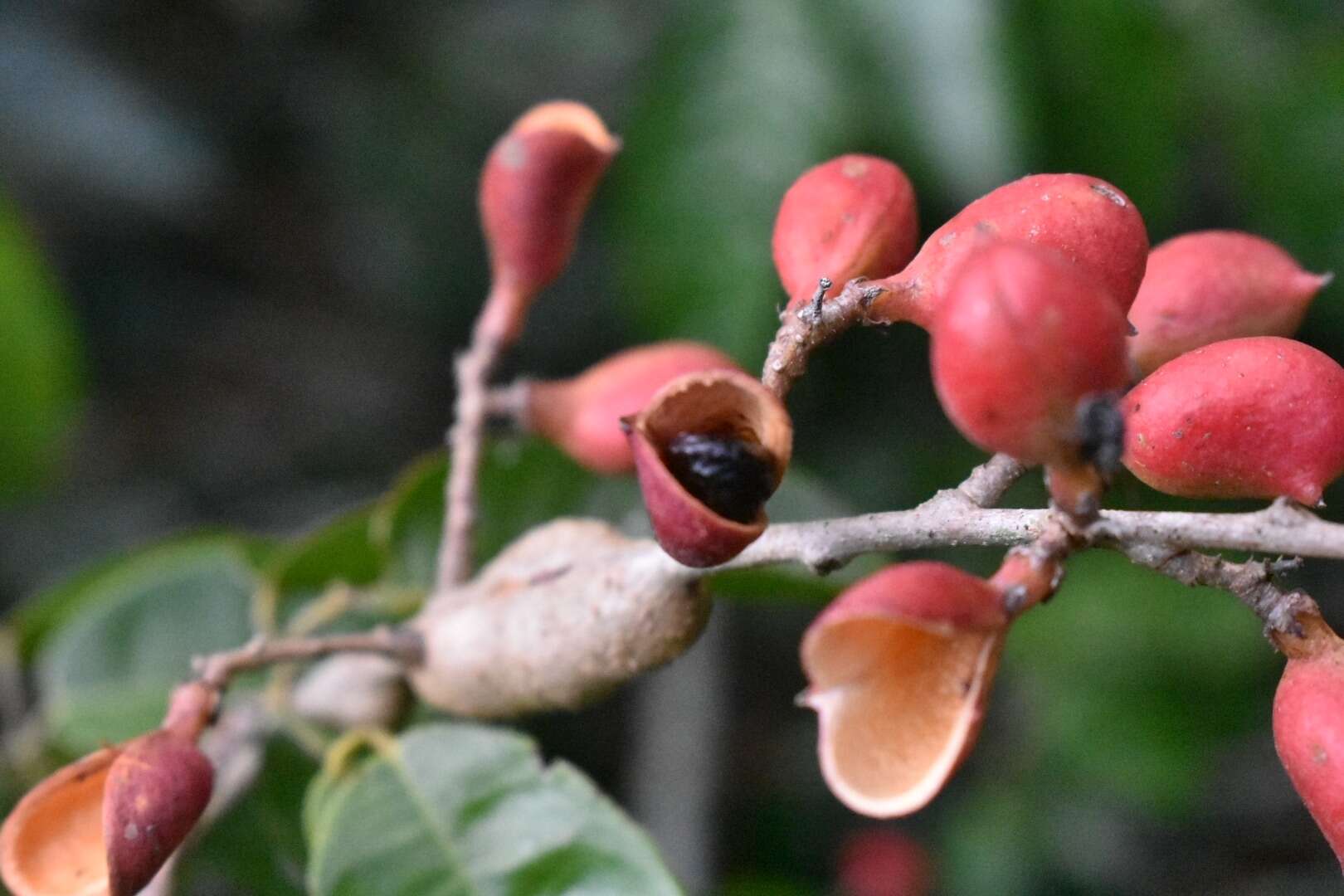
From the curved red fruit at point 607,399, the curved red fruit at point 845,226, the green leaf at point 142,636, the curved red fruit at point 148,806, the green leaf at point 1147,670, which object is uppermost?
the curved red fruit at point 845,226

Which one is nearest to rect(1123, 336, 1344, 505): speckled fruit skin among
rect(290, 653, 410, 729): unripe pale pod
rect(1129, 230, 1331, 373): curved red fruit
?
rect(1129, 230, 1331, 373): curved red fruit

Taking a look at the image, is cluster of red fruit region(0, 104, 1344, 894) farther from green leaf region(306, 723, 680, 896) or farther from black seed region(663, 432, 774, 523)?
green leaf region(306, 723, 680, 896)

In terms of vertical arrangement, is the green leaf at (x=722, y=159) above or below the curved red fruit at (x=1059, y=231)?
below

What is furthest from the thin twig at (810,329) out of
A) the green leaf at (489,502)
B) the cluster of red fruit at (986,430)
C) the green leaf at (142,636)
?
the green leaf at (142,636)

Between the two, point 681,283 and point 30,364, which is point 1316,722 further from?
point 30,364

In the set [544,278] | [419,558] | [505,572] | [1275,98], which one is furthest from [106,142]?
[1275,98]

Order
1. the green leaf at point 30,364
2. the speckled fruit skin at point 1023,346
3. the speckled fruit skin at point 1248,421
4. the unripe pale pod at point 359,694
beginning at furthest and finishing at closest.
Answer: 1. the green leaf at point 30,364
2. the unripe pale pod at point 359,694
3. the speckled fruit skin at point 1248,421
4. the speckled fruit skin at point 1023,346

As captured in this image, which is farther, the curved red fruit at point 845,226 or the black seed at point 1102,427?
the curved red fruit at point 845,226

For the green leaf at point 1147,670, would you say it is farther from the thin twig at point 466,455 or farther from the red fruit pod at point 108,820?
the red fruit pod at point 108,820
